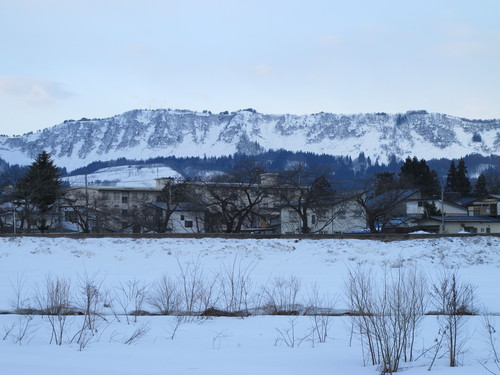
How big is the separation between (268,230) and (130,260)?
3642 centimetres

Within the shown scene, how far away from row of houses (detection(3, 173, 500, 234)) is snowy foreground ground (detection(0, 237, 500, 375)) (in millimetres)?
20255

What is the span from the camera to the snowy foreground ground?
311 inches

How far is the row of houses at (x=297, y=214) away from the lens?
46656 mm

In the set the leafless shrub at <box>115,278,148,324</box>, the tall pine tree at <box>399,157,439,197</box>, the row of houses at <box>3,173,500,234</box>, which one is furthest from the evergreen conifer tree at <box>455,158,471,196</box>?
the leafless shrub at <box>115,278,148,324</box>

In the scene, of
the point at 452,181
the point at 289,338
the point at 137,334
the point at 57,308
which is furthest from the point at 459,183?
the point at 137,334

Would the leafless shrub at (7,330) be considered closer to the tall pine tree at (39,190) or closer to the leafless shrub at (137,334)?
the leafless shrub at (137,334)

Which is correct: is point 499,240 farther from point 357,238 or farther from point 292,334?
point 292,334

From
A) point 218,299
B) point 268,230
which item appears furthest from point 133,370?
point 268,230

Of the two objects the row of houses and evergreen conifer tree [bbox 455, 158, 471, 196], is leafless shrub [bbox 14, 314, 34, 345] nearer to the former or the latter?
the row of houses

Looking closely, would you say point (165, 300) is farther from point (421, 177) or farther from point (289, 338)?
point (421, 177)

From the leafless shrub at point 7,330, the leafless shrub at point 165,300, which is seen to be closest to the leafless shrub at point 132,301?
the leafless shrub at point 165,300

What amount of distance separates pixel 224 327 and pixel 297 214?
45.0 metres

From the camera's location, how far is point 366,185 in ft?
172

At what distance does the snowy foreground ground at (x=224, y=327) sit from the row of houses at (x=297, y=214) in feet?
66.5
